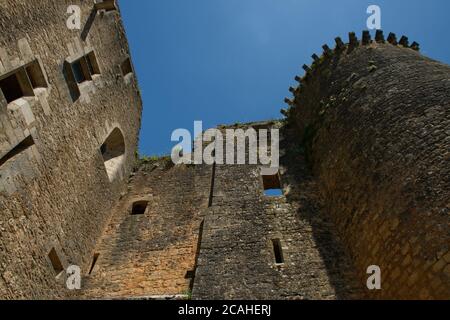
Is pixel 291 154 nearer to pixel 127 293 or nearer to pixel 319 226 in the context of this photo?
pixel 319 226

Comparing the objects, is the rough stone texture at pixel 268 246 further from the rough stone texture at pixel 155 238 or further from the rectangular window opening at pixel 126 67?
the rectangular window opening at pixel 126 67

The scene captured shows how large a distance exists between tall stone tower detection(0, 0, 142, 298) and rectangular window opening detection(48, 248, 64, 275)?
0.02m

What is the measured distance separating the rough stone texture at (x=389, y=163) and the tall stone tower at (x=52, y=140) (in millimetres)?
5309

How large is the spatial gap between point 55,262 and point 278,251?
4250 mm

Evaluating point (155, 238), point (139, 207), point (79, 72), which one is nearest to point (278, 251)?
point (155, 238)

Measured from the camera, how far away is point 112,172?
36.6 ft

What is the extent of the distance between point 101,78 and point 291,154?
538 centimetres

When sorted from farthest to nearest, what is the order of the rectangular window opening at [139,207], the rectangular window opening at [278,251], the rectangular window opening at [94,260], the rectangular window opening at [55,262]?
the rectangular window opening at [139,207] → the rectangular window opening at [94,260] → the rectangular window opening at [278,251] → the rectangular window opening at [55,262]

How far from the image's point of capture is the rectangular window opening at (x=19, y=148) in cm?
667

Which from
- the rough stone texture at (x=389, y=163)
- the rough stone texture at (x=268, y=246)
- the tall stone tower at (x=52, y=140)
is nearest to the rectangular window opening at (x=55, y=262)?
the tall stone tower at (x=52, y=140)

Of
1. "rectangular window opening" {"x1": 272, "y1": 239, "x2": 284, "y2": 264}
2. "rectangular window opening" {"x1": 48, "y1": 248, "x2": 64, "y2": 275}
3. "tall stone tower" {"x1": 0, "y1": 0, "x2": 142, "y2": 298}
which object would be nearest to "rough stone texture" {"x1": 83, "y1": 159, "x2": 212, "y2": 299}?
"tall stone tower" {"x1": 0, "y1": 0, "x2": 142, "y2": 298}

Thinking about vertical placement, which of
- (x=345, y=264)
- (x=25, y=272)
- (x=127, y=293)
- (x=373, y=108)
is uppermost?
(x=373, y=108)

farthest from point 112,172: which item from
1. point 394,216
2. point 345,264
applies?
point 394,216

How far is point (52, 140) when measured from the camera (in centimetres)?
793
